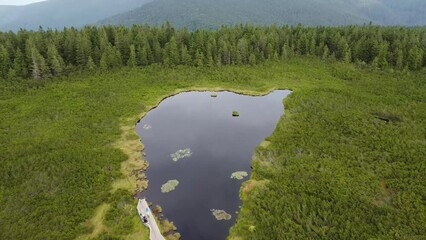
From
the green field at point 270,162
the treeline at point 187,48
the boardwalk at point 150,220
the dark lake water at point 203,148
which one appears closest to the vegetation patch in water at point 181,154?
the dark lake water at point 203,148

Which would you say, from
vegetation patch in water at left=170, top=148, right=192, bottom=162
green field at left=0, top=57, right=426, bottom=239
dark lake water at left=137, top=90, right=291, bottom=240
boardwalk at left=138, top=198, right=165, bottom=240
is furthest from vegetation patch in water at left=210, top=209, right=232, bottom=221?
vegetation patch in water at left=170, top=148, right=192, bottom=162

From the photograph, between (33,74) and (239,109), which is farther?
(33,74)

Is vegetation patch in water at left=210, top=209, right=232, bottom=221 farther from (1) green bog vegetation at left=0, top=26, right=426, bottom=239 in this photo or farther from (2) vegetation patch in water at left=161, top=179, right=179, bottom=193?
(2) vegetation patch in water at left=161, top=179, right=179, bottom=193

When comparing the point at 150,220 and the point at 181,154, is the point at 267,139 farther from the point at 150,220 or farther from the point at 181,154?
the point at 150,220

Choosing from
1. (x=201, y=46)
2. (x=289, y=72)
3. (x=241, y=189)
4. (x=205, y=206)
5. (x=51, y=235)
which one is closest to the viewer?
(x=51, y=235)

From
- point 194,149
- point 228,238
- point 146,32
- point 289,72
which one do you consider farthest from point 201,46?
point 228,238

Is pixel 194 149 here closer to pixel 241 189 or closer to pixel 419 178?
pixel 241 189

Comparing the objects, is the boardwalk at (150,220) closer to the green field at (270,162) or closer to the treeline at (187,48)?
the green field at (270,162)
